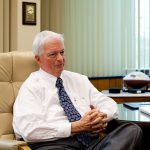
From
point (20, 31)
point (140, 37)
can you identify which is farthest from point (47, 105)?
point (140, 37)

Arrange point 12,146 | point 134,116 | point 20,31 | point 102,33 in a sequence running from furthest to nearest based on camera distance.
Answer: point 102,33 < point 20,31 < point 134,116 < point 12,146

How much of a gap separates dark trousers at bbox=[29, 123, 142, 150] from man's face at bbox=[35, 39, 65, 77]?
459mm

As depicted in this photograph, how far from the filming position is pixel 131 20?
3.93m

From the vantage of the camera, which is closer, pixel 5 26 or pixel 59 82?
pixel 59 82

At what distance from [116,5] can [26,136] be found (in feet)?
8.47

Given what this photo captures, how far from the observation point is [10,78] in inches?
84.3

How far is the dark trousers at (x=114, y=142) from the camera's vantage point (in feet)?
5.20

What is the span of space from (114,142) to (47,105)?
506 mm

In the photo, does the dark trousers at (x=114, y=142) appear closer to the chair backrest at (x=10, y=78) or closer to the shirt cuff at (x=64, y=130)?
the shirt cuff at (x=64, y=130)

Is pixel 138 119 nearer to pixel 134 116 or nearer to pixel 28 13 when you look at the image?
pixel 134 116

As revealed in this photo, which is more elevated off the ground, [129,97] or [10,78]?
[10,78]

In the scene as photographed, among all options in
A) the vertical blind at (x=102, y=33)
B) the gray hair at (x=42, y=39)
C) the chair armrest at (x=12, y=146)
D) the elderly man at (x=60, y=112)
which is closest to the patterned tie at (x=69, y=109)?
the elderly man at (x=60, y=112)

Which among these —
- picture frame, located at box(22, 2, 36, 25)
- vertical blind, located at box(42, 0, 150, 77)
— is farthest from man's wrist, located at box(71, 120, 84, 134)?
vertical blind, located at box(42, 0, 150, 77)

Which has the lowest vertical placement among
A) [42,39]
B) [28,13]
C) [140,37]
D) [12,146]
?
[12,146]
